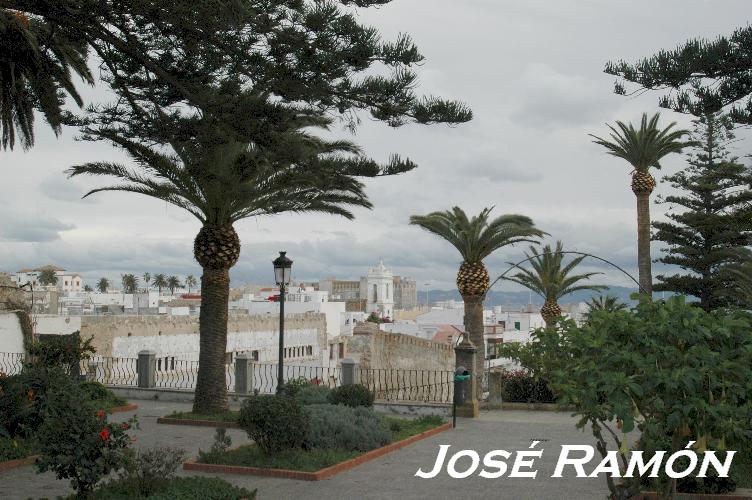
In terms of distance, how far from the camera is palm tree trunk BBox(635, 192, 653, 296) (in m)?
33.6

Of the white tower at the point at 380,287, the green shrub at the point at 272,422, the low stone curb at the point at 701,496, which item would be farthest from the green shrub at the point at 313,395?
the white tower at the point at 380,287

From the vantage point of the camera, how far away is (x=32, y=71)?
13.8 meters

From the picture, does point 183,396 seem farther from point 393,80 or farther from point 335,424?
point 393,80

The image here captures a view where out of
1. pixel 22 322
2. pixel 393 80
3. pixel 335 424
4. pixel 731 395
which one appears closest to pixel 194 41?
pixel 393 80

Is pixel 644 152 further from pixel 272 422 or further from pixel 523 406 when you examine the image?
pixel 272 422

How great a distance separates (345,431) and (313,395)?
377cm

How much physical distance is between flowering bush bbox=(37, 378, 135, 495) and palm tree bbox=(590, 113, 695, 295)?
89.5 feet

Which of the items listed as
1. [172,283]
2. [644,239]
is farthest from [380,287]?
[644,239]

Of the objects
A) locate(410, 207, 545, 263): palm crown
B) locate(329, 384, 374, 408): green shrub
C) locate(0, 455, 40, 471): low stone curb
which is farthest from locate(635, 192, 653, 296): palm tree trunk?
locate(0, 455, 40, 471): low stone curb

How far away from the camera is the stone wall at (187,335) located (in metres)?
39.7

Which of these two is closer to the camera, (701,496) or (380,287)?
(701,496)

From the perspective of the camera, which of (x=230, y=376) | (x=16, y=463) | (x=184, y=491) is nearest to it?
(x=184, y=491)

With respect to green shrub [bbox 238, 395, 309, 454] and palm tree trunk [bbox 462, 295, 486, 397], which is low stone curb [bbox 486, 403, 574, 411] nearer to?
palm tree trunk [bbox 462, 295, 486, 397]

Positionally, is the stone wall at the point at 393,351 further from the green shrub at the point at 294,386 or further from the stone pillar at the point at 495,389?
the green shrub at the point at 294,386
